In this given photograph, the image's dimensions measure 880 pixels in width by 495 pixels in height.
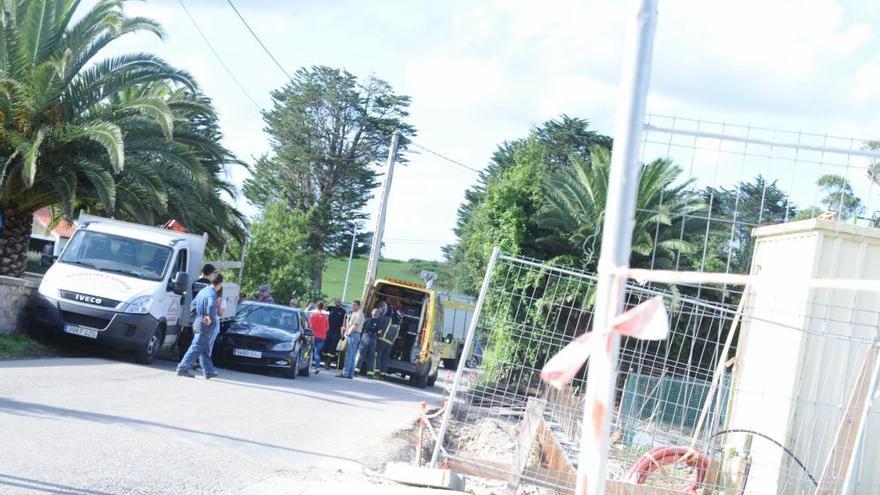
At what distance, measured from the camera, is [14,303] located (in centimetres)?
1644

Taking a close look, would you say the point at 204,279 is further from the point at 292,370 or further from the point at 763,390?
the point at 763,390

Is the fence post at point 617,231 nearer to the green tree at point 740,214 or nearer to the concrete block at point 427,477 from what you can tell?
the green tree at point 740,214

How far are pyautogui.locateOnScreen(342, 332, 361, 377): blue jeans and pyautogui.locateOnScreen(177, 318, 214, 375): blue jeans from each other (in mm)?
7309

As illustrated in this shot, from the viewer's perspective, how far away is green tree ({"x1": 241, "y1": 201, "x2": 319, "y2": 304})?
41719 mm

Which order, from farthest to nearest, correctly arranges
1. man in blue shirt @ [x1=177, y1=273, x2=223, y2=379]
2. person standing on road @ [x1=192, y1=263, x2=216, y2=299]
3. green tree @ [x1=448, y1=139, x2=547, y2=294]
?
1. green tree @ [x1=448, y1=139, x2=547, y2=294]
2. person standing on road @ [x1=192, y1=263, x2=216, y2=299]
3. man in blue shirt @ [x1=177, y1=273, x2=223, y2=379]

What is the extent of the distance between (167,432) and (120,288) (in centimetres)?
717

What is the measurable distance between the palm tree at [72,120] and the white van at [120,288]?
5.00 feet

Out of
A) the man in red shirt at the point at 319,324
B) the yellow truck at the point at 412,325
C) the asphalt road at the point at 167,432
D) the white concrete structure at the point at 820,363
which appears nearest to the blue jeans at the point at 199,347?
the asphalt road at the point at 167,432

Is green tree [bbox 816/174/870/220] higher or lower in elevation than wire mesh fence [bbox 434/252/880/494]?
higher

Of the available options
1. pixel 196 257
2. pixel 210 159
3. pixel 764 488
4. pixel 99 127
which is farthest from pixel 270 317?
pixel 764 488

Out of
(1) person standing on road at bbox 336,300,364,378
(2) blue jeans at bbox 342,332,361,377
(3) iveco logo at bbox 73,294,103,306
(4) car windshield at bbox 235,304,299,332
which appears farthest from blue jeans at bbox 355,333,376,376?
(3) iveco logo at bbox 73,294,103,306

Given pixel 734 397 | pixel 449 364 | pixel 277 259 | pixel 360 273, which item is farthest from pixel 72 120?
pixel 360 273

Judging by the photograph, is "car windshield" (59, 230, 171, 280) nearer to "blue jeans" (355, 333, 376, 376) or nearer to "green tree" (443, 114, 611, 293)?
"blue jeans" (355, 333, 376, 376)

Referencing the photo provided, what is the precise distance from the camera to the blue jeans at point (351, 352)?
23.6 metres
